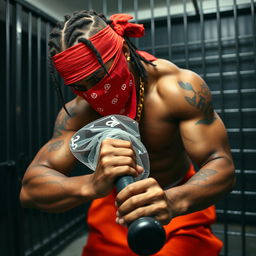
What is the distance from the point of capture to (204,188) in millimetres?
670

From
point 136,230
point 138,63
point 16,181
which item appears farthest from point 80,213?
point 136,230

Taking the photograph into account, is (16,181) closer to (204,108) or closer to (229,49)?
(204,108)

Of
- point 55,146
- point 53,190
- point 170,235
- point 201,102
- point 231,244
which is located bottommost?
point 231,244

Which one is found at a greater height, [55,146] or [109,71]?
[109,71]

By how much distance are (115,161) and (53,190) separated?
336mm

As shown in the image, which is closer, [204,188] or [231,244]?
[204,188]

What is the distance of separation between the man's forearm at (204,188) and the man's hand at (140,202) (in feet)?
0.39

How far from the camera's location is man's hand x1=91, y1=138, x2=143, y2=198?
46cm

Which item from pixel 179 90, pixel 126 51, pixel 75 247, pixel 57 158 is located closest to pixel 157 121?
pixel 179 90

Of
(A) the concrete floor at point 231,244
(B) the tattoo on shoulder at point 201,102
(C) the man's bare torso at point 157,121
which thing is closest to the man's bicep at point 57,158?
(C) the man's bare torso at point 157,121

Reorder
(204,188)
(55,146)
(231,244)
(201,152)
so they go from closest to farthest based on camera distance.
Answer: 1. (204,188)
2. (201,152)
3. (55,146)
4. (231,244)

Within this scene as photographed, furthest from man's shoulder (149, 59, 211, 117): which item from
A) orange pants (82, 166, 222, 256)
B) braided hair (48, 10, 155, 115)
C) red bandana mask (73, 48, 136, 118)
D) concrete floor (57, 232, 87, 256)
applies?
concrete floor (57, 232, 87, 256)

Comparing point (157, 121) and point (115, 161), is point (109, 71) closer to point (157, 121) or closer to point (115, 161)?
point (157, 121)

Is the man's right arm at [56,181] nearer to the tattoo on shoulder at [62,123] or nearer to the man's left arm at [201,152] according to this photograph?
the tattoo on shoulder at [62,123]
